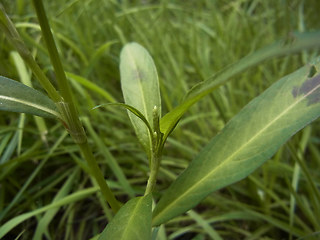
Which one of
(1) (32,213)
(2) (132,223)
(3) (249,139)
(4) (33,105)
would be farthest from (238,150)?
(1) (32,213)

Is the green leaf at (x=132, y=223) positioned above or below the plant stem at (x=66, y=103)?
below

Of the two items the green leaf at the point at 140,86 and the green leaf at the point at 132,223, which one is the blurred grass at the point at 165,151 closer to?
the green leaf at the point at 140,86

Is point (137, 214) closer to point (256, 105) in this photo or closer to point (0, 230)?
point (256, 105)

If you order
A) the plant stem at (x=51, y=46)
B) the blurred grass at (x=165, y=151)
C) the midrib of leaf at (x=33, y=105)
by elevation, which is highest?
the plant stem at (x=51, y=46)

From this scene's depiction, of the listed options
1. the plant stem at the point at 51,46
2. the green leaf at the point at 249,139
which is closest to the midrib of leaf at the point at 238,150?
the green leaf at the point at 249,139

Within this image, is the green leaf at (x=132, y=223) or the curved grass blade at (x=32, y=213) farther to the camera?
the curved grass blade at (x=32, y=213)

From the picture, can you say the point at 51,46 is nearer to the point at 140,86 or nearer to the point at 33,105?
the point at 33,105

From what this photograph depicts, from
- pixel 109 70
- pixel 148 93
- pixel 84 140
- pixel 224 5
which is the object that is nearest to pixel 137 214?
pixel 84 140

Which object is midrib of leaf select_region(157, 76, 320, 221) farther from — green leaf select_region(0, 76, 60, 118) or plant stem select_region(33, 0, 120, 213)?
green leaf select_region(0, 76, 60, 118)
